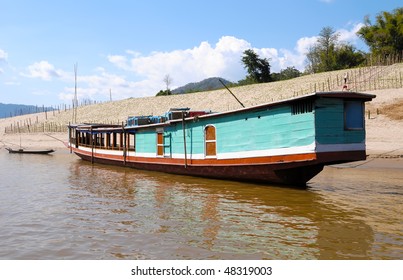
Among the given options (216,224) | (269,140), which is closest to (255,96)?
(269,140)

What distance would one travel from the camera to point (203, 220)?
8312 mm

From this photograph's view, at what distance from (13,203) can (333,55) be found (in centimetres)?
6018

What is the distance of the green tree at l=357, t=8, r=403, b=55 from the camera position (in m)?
53.8

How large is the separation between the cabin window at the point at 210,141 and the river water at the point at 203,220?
1.22 metres

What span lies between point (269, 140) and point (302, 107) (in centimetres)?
169

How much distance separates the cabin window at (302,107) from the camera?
10.4m

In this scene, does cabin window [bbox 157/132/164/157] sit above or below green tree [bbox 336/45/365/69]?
below

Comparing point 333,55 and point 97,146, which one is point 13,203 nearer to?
point 97,146

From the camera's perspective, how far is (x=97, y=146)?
23.6 meters

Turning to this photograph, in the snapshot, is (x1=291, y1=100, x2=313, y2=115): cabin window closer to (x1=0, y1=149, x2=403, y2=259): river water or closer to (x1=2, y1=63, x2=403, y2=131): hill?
(x1=0, y1=149, x2=403, y2=259): river water

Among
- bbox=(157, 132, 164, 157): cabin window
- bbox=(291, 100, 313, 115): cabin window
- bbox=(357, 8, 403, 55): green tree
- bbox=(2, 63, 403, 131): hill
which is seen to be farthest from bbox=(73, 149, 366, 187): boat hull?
bbox=(357, 8, 403, 55): green tree

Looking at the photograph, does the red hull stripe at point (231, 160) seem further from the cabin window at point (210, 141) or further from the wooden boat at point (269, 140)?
the cabin window at point (210, 141)

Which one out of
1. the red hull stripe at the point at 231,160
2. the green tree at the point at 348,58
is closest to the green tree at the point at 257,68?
the green tree at the point at 348,58
